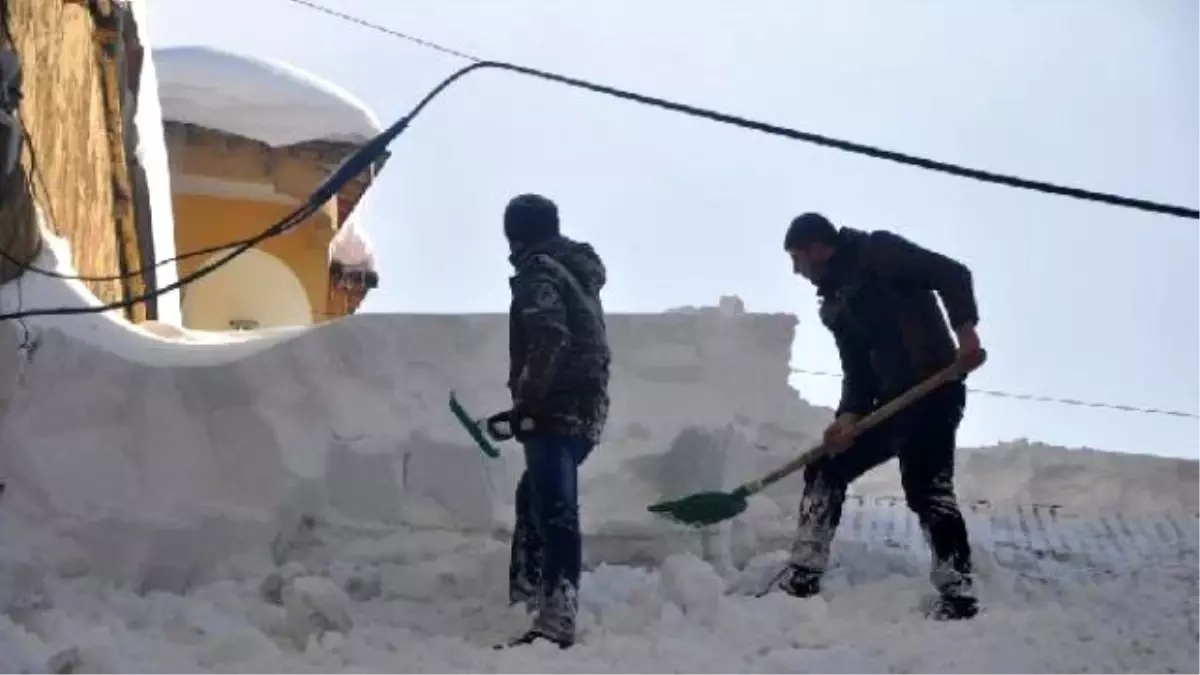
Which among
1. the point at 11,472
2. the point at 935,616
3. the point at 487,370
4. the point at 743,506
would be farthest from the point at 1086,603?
the point at 11,472

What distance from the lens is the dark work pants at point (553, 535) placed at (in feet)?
12.4

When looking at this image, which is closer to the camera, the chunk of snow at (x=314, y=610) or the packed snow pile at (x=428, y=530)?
the packed snow pile at (x=428, y=530)

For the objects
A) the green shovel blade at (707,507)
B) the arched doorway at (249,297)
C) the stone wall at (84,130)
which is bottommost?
the green shovel blade at (707,507)

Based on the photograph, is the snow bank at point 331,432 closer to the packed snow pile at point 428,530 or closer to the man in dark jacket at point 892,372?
the packed snow pile at point 428,530

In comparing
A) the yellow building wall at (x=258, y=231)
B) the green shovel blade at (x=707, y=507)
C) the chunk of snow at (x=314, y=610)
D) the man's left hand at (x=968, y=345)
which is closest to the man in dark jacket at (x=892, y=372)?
the man's left hand at (x=968, y=345)

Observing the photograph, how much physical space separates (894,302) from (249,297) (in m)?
12.3

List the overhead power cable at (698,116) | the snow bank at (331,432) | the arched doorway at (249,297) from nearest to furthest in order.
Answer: the overhead power cable at (698,116), the snow bank at (331,432), the arched doorway at (249,297)

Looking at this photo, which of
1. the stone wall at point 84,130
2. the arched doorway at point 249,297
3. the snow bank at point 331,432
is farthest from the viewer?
the arched doorway at point 249,297

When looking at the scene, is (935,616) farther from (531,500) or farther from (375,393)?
(375,393)

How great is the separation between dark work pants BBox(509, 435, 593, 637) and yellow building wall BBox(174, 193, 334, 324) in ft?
35.2

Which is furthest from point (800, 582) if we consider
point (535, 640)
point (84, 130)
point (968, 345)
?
point (84, 130)

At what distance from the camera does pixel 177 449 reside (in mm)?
5109

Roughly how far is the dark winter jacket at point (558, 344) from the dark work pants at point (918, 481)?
34.4 inches

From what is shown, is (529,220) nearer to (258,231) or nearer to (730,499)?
(730,499)
